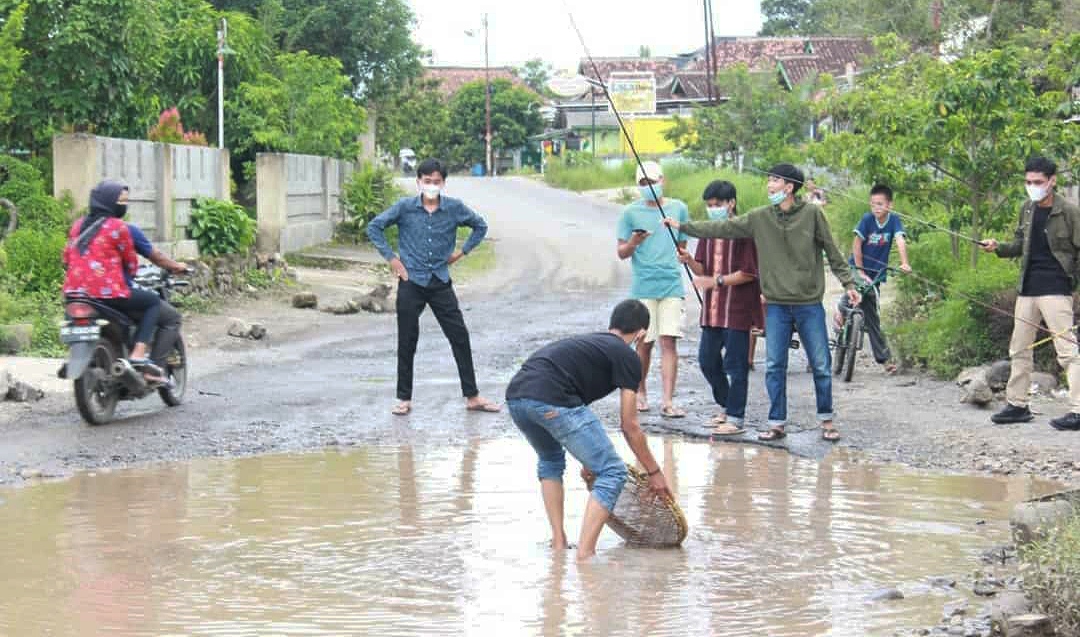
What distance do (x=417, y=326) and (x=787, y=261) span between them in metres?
2.96

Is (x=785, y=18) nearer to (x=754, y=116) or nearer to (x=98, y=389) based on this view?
(x=754, y=116)

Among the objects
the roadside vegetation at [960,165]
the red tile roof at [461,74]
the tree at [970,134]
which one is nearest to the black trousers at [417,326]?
the roadside vegetation at [960,165]

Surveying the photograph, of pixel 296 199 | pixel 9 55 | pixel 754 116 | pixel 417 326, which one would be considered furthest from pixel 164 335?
pixel 754 116

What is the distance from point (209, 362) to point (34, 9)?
19.9 ft

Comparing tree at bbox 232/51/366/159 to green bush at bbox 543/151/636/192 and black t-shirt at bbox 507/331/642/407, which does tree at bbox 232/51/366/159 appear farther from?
green bush at bbox 543/151/636/192

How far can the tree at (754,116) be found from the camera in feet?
132

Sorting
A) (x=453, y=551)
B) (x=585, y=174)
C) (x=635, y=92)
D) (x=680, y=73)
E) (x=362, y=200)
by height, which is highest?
(x=680, y=73)

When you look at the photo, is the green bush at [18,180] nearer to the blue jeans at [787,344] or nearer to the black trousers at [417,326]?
the black trousers at [417,326]

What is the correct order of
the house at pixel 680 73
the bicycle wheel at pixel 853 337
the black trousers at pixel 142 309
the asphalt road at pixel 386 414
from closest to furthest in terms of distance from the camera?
the asphalt road at pixel 386 414, the black trousers at pixel 142 309, the bicycle wheel at pixel 853 337, the house at pixel 680 73

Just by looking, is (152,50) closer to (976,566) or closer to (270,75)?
(270,75)

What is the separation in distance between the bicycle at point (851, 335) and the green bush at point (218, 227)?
9325mm

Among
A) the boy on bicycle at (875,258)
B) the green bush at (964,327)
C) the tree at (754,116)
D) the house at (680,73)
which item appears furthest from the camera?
the house at (680,73)

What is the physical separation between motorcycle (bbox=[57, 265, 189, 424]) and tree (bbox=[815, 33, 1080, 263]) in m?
6.76

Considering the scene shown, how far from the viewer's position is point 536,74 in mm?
97938
